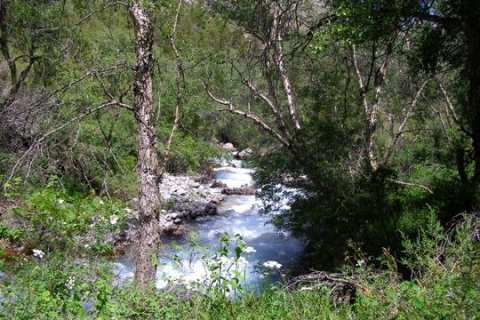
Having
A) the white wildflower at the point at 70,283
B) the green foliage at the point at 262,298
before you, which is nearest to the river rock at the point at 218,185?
the green foliage at the point at 262,298

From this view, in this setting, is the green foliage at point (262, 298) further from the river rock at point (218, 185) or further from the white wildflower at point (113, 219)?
the river rock at point (218, 185)

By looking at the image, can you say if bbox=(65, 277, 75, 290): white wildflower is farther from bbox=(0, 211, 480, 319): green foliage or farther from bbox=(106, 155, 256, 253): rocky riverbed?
bbox=(106, 155, 256, 253): rocky riverbed

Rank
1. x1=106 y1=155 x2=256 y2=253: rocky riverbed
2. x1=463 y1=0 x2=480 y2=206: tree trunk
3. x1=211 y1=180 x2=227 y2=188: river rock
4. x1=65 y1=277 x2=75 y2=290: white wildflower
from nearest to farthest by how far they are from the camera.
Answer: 1. x1=65 y1=277 x2=75 y2=290: white wildflower
2. x1=463 y1=0 x2=480 y2=206: tree trunk
3. x1=106 y1=155 x2=256 y2=253: rocky riverbed
4. x1=211 y1=180 x2=227 y2=188: river rock

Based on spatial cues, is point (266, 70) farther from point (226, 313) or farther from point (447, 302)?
point (447, 302)

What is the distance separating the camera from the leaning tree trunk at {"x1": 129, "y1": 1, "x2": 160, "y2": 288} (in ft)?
18.6

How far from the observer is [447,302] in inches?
103

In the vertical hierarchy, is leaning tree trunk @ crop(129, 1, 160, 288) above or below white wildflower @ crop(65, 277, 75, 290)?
above

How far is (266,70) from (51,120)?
16.6 ft

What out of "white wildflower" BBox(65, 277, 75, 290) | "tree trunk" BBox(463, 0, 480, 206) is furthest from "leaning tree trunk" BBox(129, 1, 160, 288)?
"tree trunk" BBox(463, 0, 480, 206)

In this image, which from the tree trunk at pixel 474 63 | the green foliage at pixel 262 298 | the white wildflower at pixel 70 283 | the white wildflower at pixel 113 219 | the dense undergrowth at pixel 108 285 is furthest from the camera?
the tree trunk at pixel 474 63

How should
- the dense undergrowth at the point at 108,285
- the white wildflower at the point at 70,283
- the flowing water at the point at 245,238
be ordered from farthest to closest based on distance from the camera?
the flowing water at the point at 245,238 → the white wildflower at the point at 70,283 → the dense undergrowth at the point at 108,285

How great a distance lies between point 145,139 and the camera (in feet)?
18.7

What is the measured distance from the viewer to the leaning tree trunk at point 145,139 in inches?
223

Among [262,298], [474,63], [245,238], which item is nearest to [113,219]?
[262,298]
